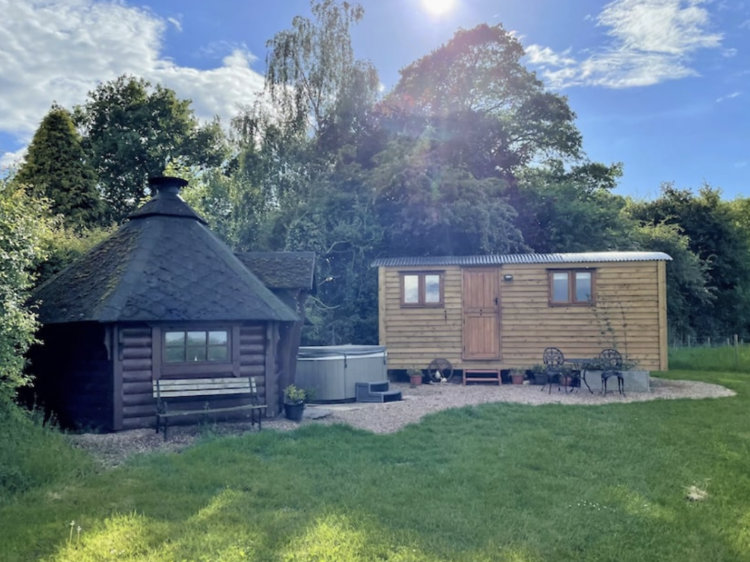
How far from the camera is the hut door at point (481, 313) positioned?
1376 centimetres

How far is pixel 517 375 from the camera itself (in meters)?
13.4

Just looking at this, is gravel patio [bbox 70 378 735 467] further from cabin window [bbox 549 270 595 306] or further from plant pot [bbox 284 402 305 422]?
cabin window [bbox 549 270 595 306]

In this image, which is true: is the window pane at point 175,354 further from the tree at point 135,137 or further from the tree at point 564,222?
the tree at point 135,137

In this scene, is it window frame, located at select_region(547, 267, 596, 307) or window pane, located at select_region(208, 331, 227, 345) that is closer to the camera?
window pane, located at select_region(208, 331, 227, 345)

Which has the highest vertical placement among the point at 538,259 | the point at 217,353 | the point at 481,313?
the point at 538,259

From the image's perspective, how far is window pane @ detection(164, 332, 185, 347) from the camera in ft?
28.3

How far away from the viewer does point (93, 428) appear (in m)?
8.35

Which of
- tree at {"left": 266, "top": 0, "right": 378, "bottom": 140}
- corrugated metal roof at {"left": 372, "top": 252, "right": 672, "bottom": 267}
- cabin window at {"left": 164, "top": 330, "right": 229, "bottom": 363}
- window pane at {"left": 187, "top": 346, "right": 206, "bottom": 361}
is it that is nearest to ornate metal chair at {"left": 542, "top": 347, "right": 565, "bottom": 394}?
corrugated metal roof at {"left": 372, "top": 252, "right": 672, "bottom": 267}

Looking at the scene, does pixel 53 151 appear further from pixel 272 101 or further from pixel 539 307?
pixel 539 307

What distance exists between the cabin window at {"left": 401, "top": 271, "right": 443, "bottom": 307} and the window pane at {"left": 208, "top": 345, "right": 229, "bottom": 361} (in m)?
6.04

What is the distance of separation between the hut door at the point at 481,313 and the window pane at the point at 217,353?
677cm

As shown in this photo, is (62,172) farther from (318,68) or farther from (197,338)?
(197,338)

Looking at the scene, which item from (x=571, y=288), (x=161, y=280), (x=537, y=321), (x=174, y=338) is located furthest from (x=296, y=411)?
(x=571, y=288)

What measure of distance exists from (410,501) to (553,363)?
29.2ft
